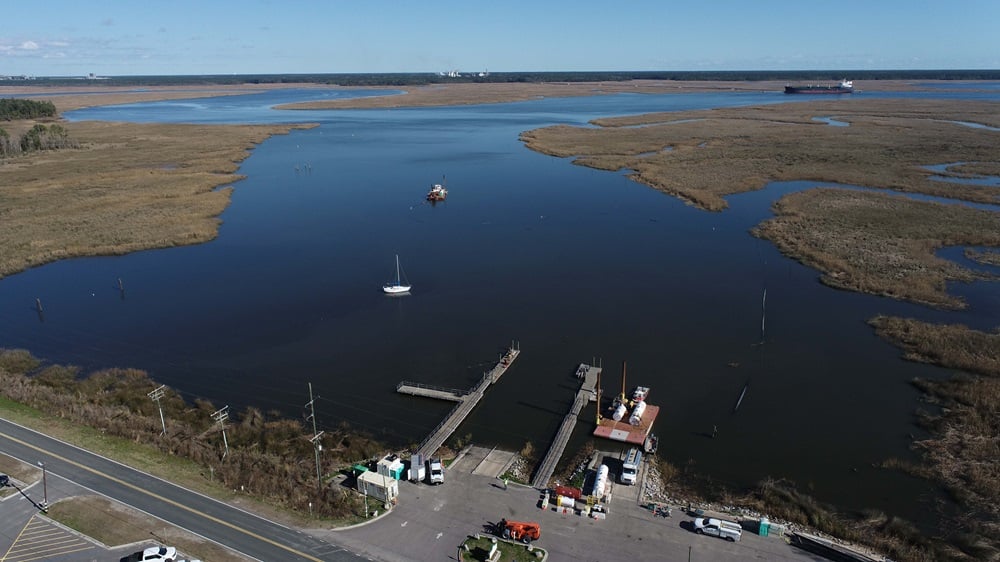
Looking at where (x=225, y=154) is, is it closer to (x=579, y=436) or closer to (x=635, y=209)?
(x=635, y=209)

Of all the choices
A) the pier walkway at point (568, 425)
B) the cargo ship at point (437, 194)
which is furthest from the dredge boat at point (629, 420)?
the cargo ship at point (437, 194)

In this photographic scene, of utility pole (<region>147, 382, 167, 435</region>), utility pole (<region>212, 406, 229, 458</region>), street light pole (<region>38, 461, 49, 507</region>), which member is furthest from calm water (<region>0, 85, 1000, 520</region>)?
street light pole (<region>38, 461, 49, 507</region>)

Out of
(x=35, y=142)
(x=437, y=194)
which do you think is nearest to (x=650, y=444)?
(x=437, y=194)

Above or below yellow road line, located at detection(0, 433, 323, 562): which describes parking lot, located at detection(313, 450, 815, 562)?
below

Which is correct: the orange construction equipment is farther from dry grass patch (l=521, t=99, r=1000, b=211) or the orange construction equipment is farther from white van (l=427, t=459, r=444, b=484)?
dry grass patch (l=521, t=99, r=1000, b=211)

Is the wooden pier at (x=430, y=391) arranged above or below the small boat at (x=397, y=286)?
below

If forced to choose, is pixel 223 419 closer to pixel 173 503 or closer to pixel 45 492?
pixel 173 503

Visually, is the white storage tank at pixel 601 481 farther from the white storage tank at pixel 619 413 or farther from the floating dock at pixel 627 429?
the white storage tank at pixel 619 413
